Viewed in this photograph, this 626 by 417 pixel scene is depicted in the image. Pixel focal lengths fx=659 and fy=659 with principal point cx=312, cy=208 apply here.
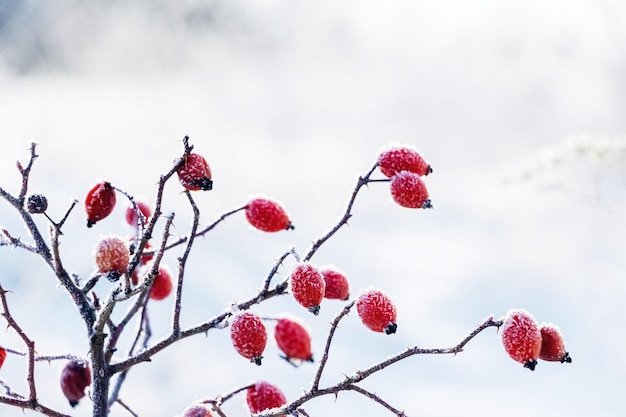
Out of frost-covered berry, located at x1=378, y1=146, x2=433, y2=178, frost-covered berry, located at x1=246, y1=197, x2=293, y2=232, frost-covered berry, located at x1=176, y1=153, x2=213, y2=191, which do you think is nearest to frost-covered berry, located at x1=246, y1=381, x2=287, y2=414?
frost-covered berry, located at x1=246, y1=197, x2=293, y2=232

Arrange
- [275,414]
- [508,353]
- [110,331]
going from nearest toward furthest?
[275,414]
[508,353]
[110,331]

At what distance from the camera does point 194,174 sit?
4.79 ft

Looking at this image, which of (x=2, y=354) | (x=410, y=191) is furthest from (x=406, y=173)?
(x=2, y=354)

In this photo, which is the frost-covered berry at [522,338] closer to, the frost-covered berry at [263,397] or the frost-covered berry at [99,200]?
the frost-covered berry at [263,397]

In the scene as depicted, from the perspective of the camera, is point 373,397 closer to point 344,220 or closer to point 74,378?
point 344,220

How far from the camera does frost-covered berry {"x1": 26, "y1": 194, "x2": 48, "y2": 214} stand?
1334mm

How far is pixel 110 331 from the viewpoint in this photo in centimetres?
154

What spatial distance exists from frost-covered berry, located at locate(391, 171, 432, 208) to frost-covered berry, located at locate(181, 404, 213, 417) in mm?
692

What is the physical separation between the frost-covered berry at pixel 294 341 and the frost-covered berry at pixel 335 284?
0.11 meters

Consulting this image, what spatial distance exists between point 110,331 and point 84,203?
314 millimetres

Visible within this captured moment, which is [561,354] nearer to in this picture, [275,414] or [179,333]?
[275,414]

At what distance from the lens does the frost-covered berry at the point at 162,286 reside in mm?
1956

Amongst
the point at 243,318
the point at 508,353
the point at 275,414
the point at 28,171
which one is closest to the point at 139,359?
the point at 243,318

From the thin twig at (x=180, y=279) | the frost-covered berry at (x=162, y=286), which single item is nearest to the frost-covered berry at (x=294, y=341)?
the thin twig at (x=180, y=279)
